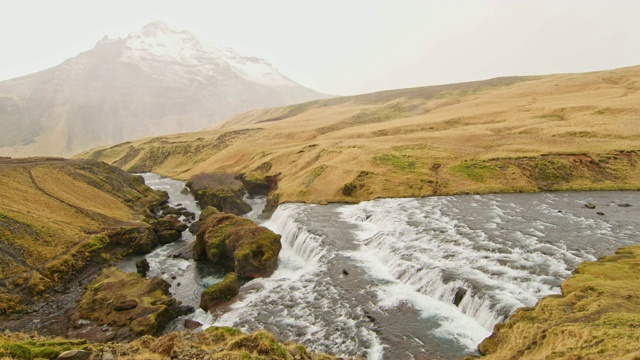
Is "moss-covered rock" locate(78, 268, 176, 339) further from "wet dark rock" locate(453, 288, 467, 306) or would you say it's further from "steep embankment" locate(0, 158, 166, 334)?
"wet dark rock" locate(453, 288, 467, 306)

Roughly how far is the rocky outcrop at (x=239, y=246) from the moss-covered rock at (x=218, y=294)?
16.3 feet

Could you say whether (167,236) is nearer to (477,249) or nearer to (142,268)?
(142,268)

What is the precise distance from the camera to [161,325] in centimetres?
2941

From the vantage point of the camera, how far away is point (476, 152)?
7138 centimetres

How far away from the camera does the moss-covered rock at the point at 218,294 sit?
32.1m

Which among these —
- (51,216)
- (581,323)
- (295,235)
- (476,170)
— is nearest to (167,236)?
(51,216)

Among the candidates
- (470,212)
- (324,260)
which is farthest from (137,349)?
(470,212)

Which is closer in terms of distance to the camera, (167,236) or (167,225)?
(167,236)

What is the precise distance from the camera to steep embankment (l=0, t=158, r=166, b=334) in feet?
109

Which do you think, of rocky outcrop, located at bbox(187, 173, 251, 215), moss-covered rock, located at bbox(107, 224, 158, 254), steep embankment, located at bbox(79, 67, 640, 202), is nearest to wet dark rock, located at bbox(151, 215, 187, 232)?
moss-covered rock, located at bbox(107, 224, 158, 254)

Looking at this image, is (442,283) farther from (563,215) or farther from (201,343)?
(563,215)

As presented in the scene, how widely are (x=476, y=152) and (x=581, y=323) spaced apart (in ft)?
185

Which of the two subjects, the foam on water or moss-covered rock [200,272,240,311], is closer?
the foam on water

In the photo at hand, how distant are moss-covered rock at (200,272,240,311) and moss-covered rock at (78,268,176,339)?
105 inches
